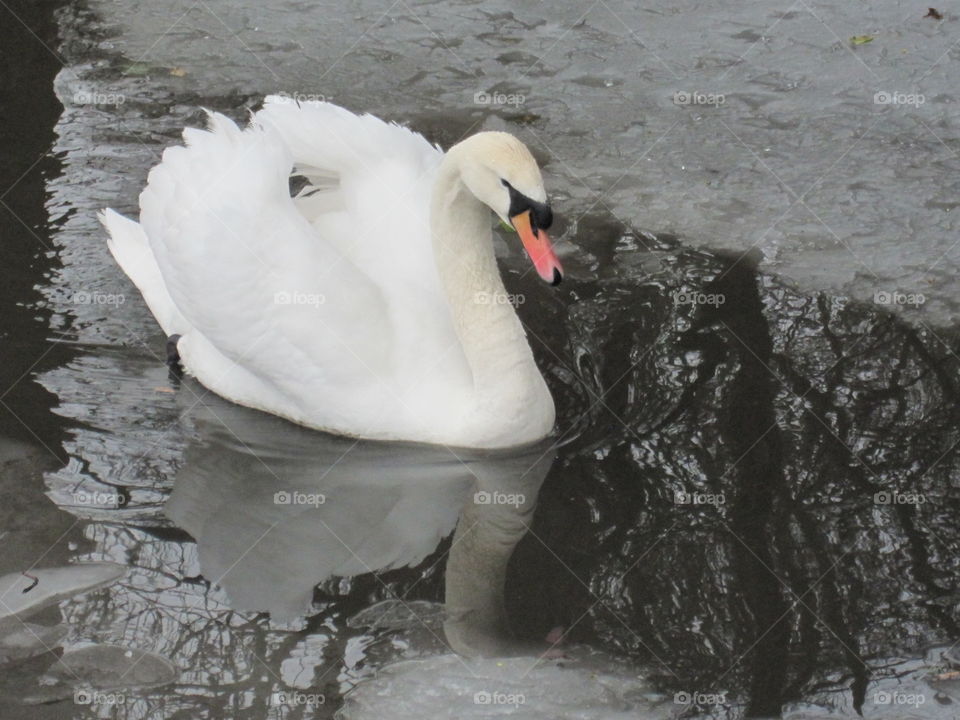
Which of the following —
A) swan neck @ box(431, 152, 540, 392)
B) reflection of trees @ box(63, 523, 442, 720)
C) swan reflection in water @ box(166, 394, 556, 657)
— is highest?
swan neck @ box(431, 152, 540, 392)

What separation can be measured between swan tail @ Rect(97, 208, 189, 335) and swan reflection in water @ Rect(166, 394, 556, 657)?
63 centimetres

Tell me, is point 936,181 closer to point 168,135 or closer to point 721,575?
point 721,575

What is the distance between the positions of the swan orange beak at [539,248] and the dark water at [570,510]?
37.6 inches

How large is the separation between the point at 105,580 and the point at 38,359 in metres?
1.60

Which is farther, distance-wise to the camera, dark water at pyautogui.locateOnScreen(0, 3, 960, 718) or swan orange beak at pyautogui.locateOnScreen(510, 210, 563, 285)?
swan orange beak at pyautogui.locateOnScreen(510, 210, 563, 285)

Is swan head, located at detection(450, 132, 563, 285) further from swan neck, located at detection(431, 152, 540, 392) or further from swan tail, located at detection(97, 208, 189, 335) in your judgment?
swan tail, located at detection(97, 208, 189, 335)

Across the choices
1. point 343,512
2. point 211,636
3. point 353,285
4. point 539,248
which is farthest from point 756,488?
point 211,636

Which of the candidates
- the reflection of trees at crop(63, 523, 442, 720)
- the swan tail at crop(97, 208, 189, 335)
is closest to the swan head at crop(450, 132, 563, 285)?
the reflection of trees at crop(63, 523, 442, 720)

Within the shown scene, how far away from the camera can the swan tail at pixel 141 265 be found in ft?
20.8

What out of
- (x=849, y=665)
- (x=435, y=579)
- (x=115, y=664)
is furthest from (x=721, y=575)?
(x=115, y=664)

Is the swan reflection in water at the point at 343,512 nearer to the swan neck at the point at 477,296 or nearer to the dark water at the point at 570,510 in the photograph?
the dark water at the point at 570,510

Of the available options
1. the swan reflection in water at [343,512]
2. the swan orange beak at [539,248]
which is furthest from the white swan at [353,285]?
the swan orange beak at [539,248]

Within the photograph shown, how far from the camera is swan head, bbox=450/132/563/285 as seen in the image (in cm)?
482

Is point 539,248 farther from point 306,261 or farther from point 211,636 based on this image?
point 211,636
